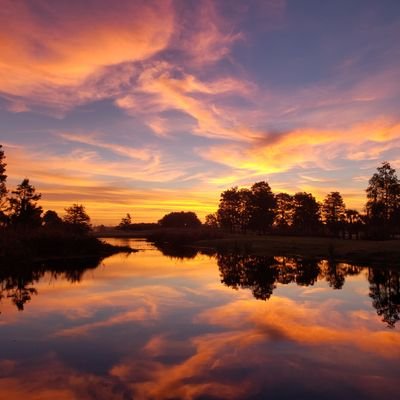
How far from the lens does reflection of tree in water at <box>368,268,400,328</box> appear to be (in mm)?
18453

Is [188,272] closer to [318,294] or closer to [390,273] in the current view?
[318,294]

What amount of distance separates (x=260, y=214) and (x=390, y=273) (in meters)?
77.3

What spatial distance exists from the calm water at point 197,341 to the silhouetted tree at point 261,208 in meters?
84.2

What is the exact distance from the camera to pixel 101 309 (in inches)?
746

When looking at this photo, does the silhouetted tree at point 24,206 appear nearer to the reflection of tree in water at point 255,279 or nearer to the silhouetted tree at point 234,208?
the reflection of tree in water at point 255,279

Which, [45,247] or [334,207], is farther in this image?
[334,207]

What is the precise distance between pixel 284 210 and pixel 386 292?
338ft

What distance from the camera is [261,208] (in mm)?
111750

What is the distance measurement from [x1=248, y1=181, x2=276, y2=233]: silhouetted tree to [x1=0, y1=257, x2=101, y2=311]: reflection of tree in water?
76.3 m

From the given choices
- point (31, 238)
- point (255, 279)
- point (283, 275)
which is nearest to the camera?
point (255, 279)

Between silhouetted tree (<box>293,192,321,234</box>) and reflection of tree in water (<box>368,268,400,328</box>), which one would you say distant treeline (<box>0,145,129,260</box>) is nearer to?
reflection of tree in water (<box>368,268,400,328</box>)

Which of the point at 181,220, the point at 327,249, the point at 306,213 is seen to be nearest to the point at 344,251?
the point at 327,249

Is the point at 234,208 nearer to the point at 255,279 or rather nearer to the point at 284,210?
the point at 284,210

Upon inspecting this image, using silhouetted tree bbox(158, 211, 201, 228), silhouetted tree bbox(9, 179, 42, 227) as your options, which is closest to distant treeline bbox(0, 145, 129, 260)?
silhouetted tree bbox(9, 179, 42, 227)
